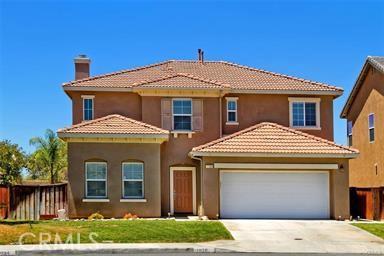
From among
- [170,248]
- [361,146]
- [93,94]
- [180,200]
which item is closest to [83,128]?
[93,94]

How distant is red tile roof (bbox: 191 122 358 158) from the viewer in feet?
89.7

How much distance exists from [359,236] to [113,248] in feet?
29.2

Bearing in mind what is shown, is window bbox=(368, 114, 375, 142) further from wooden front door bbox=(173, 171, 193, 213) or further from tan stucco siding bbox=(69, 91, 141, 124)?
tan stucco siding bbox=(69, 91, 141, 124)

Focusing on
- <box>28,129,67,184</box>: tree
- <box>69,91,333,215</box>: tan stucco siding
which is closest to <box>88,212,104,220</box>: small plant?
<box>69,91,333,215</box>: tan stucco siding

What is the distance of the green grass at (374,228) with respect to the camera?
22319mm

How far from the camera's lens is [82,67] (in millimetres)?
33219

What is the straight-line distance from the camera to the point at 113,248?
1817cm

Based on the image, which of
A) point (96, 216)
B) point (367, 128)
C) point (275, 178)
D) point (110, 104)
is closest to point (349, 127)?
point (367, 128)

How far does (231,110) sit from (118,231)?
12.0m

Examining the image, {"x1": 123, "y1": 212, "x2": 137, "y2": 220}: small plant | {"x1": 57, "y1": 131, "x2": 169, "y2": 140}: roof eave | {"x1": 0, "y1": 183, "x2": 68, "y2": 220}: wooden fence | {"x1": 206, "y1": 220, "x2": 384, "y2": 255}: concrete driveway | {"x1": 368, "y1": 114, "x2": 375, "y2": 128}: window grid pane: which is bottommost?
{"x1": 206, "y1": 220, "x2": 384, "y2": 255}: concrete driveway

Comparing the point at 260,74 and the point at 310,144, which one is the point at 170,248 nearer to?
the point at 310,144

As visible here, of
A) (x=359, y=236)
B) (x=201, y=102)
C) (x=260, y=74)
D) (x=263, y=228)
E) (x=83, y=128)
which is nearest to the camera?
(x=359, y=236)

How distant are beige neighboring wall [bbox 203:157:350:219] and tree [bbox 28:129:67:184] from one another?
27.8 metres

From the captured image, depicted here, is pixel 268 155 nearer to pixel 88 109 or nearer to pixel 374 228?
pixel 374 228
